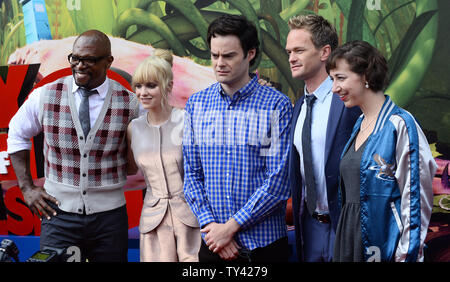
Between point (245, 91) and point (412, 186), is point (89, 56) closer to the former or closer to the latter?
point (245, 91)

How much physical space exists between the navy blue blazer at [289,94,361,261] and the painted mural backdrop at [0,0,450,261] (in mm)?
1261

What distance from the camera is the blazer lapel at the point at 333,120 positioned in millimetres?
2676

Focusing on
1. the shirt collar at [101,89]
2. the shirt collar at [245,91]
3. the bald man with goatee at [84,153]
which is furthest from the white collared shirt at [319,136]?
the shirt collar at [101,89]

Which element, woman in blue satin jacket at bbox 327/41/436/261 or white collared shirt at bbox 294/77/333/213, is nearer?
woman in blue satin jacket at bbox 327/41/436/261

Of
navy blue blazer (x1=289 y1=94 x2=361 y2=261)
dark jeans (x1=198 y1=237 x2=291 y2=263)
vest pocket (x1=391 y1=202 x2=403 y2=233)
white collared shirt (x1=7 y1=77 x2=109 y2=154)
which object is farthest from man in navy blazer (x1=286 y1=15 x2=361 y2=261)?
white collared shirt (x1=7 y1=77 x2=109 y2=154)

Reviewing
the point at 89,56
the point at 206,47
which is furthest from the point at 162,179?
the point at 206,47

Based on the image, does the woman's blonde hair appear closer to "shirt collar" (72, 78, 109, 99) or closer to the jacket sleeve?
"shirt collar" (72, 78, 109, 99)

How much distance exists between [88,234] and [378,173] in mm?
1626

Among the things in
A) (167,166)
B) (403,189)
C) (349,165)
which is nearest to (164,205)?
(167,166)

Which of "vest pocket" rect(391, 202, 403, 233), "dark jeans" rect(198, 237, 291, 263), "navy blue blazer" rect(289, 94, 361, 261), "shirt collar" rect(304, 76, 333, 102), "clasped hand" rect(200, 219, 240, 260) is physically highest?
"shirt collar" rect(304, 76, 333, 102)

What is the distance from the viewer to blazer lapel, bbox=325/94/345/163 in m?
2.68

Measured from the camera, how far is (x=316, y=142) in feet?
8.96

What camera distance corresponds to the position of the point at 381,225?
2338mm
